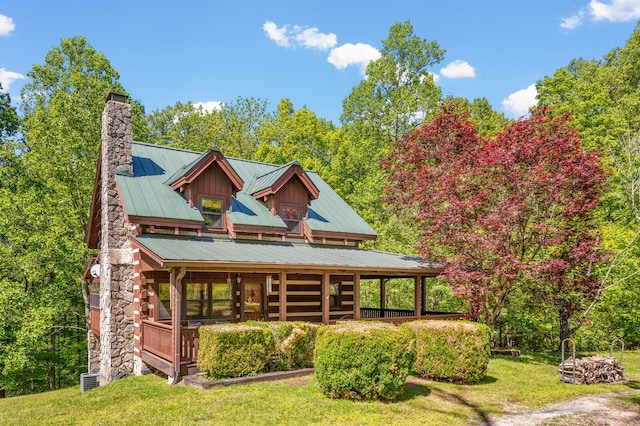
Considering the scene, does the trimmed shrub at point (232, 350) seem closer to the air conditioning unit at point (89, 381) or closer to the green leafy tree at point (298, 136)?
the air conditioning unit at point (89, 381)

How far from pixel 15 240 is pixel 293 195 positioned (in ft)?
48.6

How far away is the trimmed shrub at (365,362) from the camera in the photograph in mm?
9852

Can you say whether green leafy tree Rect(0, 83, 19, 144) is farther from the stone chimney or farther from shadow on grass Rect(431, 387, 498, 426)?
shadow on grass Rect(431, 387, 498, 426)

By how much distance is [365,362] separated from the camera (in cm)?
982

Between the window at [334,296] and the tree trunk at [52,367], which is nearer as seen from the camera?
the window at [334,296]

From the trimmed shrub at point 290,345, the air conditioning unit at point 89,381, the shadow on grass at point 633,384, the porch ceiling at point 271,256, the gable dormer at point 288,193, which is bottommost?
the air conditioning unit at point 89,381

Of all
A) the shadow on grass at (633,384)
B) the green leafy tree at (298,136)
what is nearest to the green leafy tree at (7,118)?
the green leafy tree at (298,136)

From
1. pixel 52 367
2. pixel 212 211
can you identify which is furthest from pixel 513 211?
pixel 52 367

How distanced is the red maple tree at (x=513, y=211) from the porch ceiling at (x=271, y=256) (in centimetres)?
165

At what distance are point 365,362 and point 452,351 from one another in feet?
10.7

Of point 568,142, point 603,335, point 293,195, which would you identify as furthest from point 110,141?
point 603,335

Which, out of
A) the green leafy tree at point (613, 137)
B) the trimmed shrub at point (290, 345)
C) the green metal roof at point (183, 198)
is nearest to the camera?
the trimmed shrub at point (290, 345)

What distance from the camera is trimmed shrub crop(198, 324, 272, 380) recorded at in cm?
1170

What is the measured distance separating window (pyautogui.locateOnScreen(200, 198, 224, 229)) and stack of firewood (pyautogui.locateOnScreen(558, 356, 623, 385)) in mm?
12187
